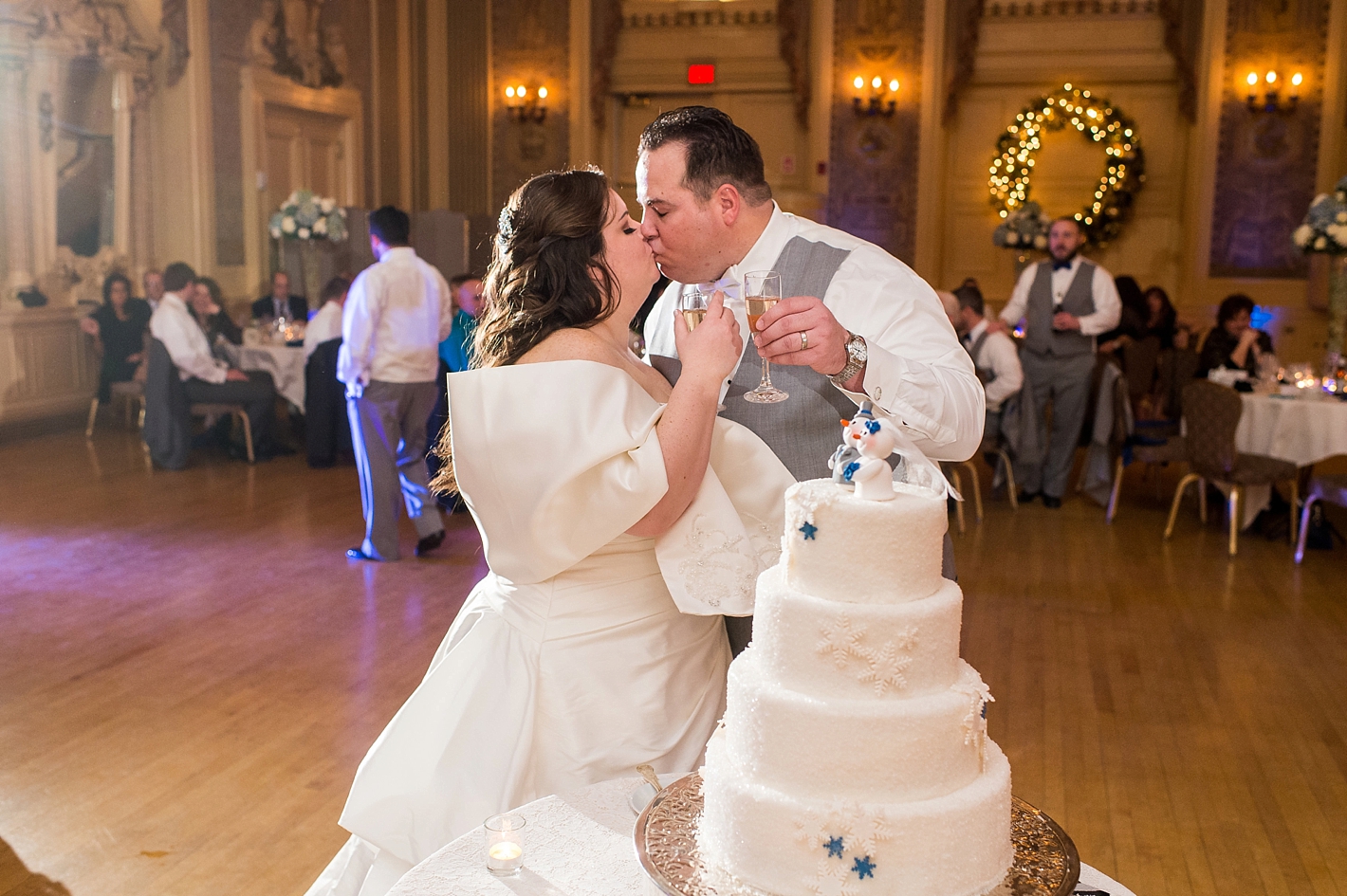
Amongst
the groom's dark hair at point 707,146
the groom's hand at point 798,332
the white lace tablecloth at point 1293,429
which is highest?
the groom's dark hair at point 707,146

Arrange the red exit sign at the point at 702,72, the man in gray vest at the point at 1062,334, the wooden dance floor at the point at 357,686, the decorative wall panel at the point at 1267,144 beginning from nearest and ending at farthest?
the wooden dance floor at the point at 357,686 → the man in gray vest at the point at 1062,334 → the decorative wall panel at the point at 1267,144 → the red exit sign at the point at 702,72

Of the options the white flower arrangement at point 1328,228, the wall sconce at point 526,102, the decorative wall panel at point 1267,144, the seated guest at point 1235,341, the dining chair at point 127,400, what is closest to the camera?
the white flower arrangement at point 1328,228

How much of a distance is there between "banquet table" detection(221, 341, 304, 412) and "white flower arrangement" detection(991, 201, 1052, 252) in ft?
18.0

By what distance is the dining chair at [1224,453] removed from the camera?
6043 mm

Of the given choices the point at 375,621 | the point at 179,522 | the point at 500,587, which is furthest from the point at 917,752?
the point at 179,522

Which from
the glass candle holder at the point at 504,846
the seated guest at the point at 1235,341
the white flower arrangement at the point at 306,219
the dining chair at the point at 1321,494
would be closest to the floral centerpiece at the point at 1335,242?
the seated guest at the point at 1235,341

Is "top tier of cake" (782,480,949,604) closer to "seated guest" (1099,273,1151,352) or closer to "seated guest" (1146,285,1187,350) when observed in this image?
"seated guest" (1099,273,1151,352)

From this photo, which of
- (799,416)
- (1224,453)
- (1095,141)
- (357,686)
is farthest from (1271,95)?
(799,416)

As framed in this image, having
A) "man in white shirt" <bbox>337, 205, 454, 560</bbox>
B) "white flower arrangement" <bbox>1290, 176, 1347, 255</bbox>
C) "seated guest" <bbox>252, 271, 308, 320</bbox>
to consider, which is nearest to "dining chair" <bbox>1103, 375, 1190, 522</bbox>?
"white flower arrangement" <bbox>1290, 176, 1347, 255</bbox>

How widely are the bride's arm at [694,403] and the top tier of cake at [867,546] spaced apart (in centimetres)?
50

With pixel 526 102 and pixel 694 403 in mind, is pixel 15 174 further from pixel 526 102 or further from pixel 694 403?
pixel 694 403

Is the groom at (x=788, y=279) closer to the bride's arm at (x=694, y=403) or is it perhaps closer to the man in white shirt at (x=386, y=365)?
the bride's arm at (x=694, y=403)

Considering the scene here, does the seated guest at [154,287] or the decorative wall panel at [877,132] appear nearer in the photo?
the seated guest at [154,287]

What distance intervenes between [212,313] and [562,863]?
8.53 meters
